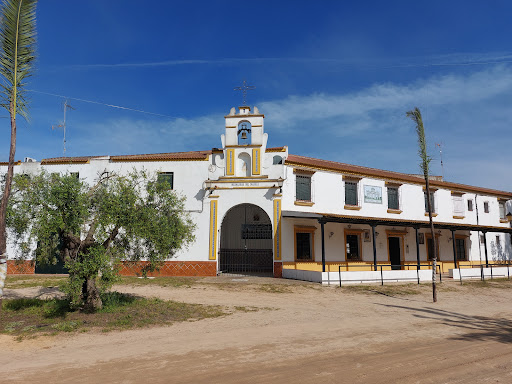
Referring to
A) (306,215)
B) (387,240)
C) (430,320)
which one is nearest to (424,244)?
(387,240)

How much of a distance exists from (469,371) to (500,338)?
3.22m

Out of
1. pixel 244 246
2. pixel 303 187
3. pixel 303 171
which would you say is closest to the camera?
pixel 303 171

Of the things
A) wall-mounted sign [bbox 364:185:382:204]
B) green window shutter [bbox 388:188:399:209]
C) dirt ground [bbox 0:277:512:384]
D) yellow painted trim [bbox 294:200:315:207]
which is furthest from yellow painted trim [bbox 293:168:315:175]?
dirt ground [bbox 0:277:512:384]

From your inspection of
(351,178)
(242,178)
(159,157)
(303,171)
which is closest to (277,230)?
(242,178)

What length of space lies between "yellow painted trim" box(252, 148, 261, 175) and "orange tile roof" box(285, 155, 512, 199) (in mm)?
1723

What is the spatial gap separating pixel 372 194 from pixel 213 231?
1141cm

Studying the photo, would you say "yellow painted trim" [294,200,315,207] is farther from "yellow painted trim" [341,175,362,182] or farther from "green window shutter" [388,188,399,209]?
"green window shutter" [388,188,399,209]

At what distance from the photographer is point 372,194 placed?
78.5 feet

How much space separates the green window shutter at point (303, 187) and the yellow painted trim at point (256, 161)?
2600 millimetres

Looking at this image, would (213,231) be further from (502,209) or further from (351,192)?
(502,209)

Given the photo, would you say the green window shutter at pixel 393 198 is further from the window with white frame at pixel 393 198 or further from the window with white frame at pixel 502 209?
the window with white frame at pixel 502 209

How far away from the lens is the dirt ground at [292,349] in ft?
18.4

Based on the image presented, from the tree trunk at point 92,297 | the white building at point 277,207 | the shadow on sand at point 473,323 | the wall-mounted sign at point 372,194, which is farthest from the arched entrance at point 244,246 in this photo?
the tree trunk at point 92,297

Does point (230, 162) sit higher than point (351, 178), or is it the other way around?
point (230, 162)
